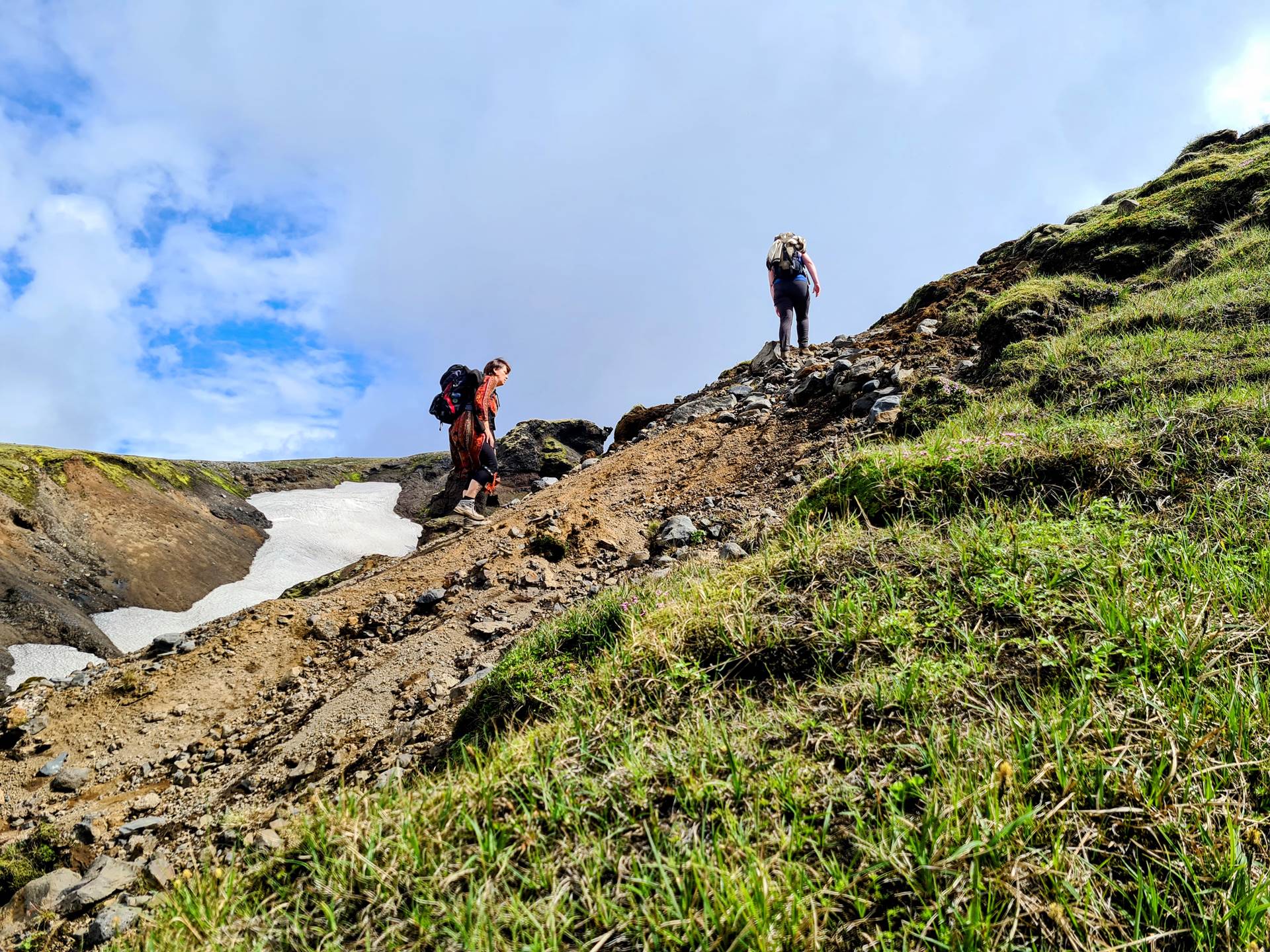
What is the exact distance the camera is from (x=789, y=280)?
42.0ft

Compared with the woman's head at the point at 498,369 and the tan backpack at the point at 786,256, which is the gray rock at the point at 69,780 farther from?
the tan backpack at the point at 786,256

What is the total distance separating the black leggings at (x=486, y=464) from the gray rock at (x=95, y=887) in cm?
877

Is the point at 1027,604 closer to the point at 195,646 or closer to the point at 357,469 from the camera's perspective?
the point at 195,646

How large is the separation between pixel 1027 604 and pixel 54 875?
5295 mm

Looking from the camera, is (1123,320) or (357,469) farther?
(357,469)

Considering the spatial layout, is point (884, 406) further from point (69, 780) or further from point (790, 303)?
point (69, 780)

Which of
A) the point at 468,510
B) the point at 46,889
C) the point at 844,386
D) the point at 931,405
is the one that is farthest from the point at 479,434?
the point at 46,889

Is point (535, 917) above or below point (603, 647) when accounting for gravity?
below

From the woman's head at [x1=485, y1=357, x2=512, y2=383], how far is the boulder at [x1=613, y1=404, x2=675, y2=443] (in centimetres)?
363

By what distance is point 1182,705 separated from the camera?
204 cm

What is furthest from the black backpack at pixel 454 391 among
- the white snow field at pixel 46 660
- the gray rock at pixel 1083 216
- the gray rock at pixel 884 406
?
the gray rock at pixel 1083 216

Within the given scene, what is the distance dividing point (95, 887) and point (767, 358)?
44.7 ft

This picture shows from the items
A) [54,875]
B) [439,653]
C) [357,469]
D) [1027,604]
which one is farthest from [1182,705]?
[357,469]

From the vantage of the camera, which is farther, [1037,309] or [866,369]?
[866,369]
